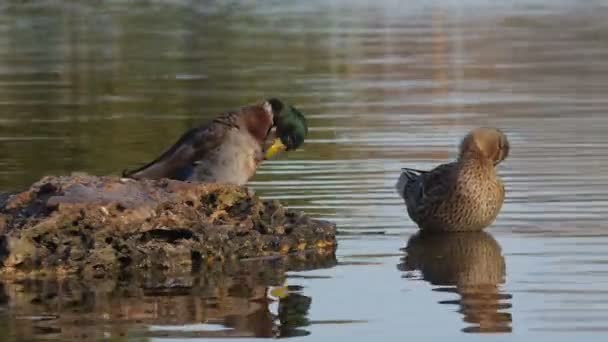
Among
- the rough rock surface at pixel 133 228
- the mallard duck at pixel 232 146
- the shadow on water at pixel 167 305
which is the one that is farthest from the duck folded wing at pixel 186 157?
the shadow on water at pixel 167 305

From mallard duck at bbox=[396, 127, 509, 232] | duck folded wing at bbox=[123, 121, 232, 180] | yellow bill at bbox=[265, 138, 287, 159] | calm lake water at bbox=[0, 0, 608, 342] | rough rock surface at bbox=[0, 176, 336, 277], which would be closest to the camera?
calm lake water at bbox=[0, 0, 608, 342]

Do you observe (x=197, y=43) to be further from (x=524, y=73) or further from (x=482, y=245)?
(x=482, y=245)

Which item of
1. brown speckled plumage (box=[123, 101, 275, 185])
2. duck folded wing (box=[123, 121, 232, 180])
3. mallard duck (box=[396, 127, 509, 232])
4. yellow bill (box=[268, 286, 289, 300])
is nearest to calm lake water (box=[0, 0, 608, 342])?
yellow bill (box=[268, 286, 289, 300])

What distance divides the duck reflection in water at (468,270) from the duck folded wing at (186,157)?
1.47 metres

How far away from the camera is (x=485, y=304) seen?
29.9ft

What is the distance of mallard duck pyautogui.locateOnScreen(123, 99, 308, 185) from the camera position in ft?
39.4

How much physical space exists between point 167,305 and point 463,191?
322cm

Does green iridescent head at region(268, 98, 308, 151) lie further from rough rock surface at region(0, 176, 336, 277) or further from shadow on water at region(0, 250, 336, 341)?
shadow on water at region(0, 250, 336, 341)

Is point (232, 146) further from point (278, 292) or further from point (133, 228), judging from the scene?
point (278, 292)

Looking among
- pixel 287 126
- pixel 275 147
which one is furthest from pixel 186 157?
pixel 287 126

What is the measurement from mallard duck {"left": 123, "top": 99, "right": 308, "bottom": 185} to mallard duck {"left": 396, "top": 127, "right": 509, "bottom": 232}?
2.95 ft

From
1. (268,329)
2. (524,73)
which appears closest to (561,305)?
(268,329)

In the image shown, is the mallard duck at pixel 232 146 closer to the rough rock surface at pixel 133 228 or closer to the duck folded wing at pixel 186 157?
the duck folded wing at pixel 186 157

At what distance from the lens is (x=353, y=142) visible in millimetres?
16172
